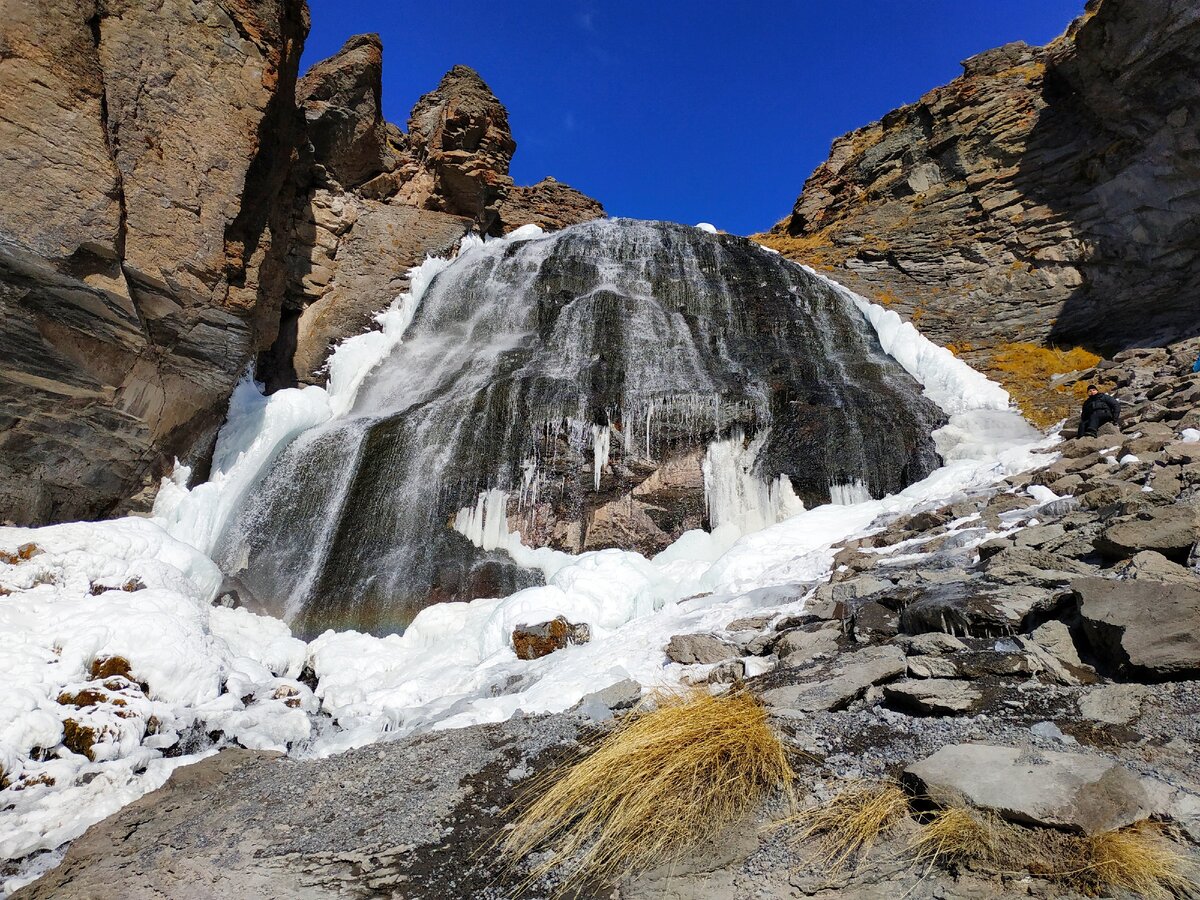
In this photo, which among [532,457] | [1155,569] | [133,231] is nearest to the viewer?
[1155,569]

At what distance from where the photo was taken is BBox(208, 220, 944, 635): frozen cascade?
1052cm

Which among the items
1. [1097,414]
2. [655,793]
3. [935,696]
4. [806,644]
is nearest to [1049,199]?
[1097,414]

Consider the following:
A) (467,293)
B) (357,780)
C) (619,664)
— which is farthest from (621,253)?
(357,780)

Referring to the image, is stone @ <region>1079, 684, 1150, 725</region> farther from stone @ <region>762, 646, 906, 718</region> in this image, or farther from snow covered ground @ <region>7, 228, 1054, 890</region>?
snow covered ground @ <region>7, 228, 1054, 890</region>

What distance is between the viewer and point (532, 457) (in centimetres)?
1152

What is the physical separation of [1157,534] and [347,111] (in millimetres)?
20755

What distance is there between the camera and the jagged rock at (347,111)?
1834 centimetres

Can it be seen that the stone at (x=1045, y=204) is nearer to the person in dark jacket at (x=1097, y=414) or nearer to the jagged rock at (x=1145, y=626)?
the person in dark jacket at (x=1097, y=414)

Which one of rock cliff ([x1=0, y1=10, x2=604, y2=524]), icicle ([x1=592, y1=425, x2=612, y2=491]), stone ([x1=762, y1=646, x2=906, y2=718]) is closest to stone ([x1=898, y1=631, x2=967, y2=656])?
stone ([x1=762, y1=646, x2=906, y2=718])

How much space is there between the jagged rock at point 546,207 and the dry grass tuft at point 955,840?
23.4 metres

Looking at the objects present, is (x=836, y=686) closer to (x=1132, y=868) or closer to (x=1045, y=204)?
(x=1132, y=868)

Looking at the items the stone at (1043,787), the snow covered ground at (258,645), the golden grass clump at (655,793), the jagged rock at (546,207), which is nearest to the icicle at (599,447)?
the snow covered ground at (258,645)

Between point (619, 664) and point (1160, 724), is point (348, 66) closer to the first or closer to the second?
point (619, 664)

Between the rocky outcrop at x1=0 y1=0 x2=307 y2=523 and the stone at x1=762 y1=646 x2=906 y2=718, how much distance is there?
9602mm
